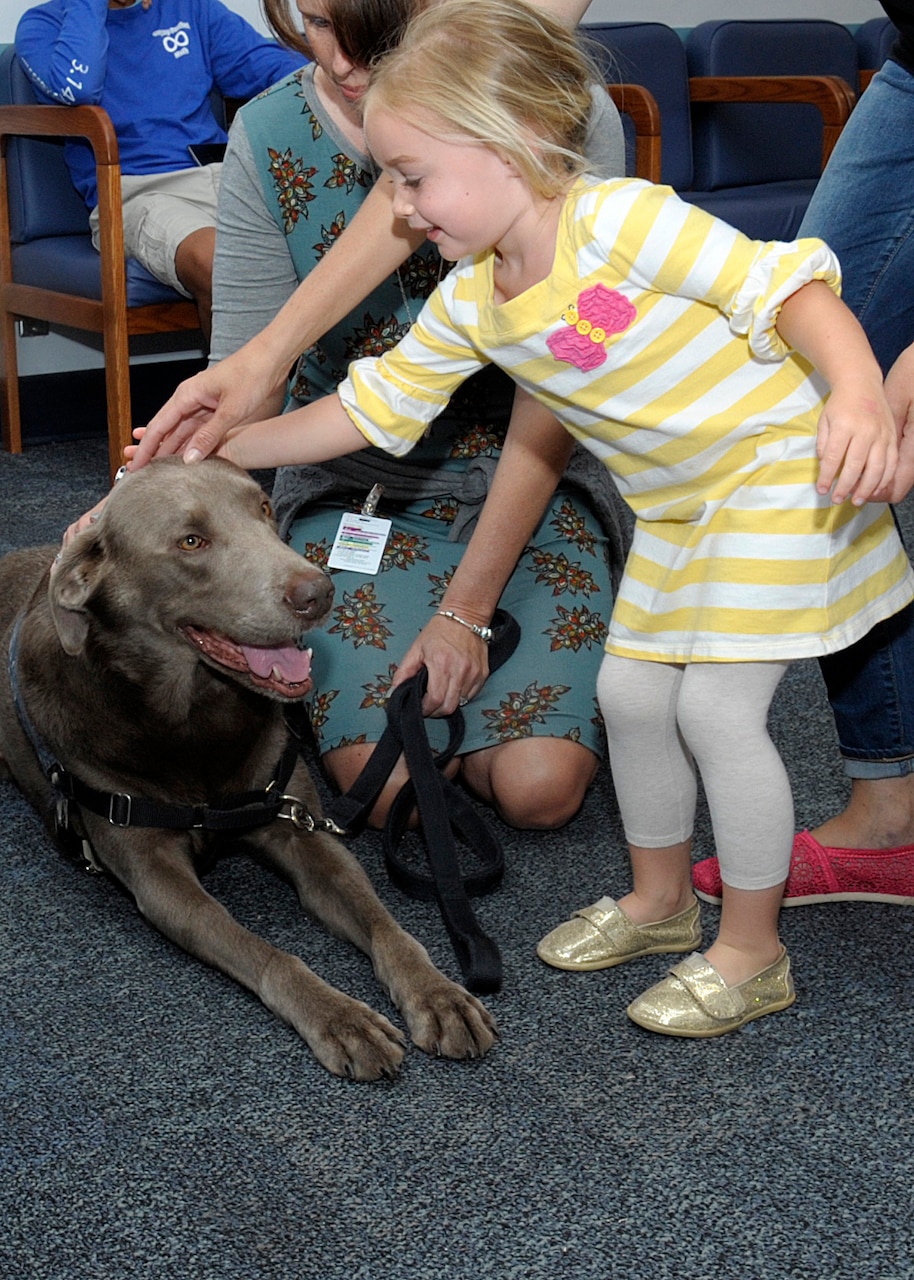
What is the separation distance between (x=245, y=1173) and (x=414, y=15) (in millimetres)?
1340

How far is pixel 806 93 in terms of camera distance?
436 cm

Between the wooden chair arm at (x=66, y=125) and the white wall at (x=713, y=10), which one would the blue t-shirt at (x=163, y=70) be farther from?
the white wall at (x=713, y=10)

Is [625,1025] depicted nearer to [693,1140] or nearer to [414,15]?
[693,1140]

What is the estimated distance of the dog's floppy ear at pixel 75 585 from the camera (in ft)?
5.18

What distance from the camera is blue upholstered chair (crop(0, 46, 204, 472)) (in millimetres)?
3291

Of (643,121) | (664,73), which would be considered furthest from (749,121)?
(643,121)

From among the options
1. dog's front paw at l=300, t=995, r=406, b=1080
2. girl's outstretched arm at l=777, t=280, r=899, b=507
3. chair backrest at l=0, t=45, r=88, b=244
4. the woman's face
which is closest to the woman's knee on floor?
dog's front paw at l=300, t=995, r=406, b=1080

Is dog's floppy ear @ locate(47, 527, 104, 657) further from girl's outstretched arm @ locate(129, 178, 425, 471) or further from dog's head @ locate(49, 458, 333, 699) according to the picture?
girl's outstretched arm @ locate(129, 178, 425, 471)

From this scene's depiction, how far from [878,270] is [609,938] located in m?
0.83

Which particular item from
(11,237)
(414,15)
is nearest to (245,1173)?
(414,15)

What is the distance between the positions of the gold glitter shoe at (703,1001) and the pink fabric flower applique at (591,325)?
0.66 metres

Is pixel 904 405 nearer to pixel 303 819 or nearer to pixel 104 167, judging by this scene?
pixel 303 819

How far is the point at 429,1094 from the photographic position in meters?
1.33

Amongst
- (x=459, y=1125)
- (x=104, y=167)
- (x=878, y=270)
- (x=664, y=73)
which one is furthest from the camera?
(x=664, y=73)
